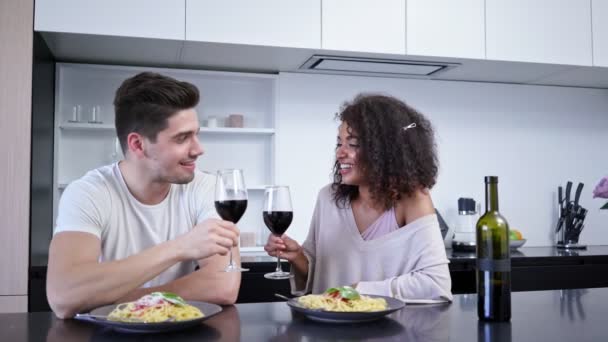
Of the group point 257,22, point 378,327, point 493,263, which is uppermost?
point 257,22

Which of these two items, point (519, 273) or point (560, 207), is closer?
point (519, 273)

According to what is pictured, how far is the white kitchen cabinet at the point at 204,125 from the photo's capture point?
2.80 m

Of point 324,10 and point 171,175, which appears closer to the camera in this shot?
point 171,175

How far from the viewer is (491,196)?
1.08 m

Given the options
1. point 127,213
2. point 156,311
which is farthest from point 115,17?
point 156,311

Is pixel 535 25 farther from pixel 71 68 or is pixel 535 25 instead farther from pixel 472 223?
pixel 71 68

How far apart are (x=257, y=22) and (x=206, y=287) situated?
153cm

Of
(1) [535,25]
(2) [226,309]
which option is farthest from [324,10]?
(2) [226,309]

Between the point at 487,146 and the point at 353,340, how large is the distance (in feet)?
8.49

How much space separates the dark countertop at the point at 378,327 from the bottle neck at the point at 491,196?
0.70 feet

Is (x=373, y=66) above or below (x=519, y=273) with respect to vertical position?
above

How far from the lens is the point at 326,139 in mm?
3090

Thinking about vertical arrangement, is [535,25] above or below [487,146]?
above

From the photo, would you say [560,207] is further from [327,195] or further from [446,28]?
[327,195]
